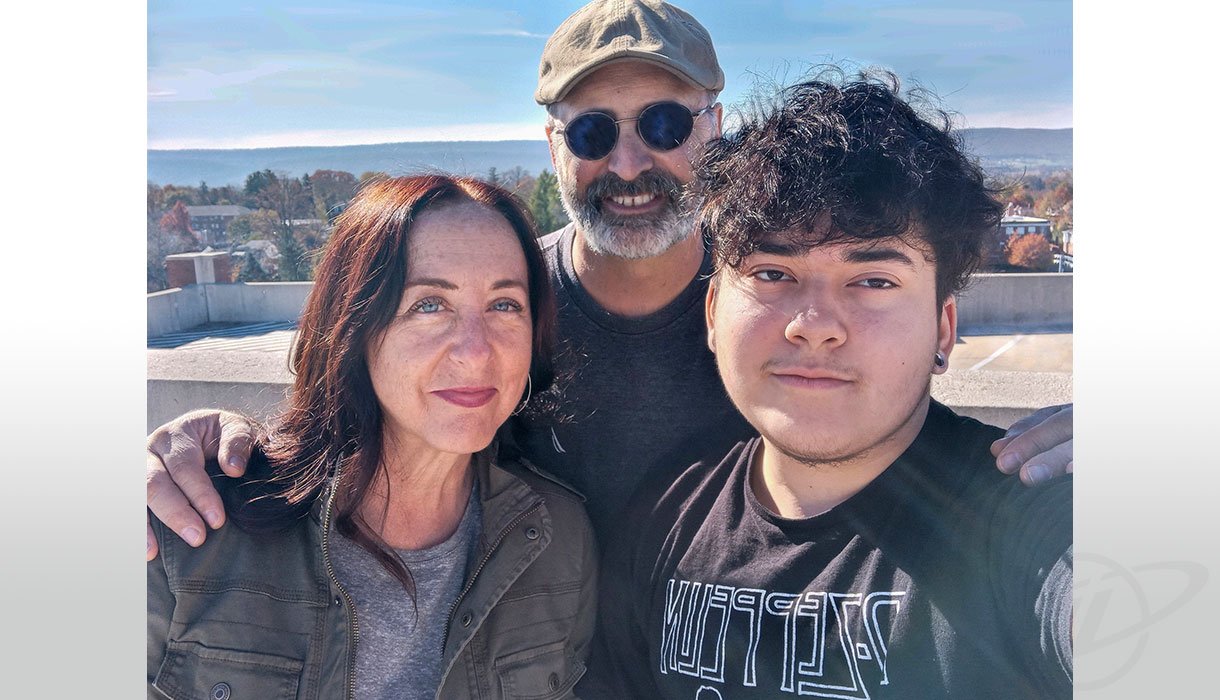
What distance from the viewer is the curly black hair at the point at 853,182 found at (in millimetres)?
1627

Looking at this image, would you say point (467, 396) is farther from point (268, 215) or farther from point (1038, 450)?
point (268, 215)

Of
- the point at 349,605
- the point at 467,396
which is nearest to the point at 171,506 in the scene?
the point at 349,605

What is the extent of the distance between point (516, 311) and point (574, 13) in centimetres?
120

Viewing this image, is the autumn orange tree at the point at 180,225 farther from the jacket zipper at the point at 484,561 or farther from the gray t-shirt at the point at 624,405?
the jacket zipper at the point at 484,561

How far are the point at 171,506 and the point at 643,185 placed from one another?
1428 millimetres

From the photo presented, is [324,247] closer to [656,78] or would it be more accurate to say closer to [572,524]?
[572,524]

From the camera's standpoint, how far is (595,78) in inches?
98.2

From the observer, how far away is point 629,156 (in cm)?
243

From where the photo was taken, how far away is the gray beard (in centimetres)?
243

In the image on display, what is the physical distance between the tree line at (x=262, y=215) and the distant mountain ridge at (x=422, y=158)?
0.11 feet

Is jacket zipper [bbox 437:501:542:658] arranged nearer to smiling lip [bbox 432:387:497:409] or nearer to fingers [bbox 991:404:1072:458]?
smiling lip [bbox 432:387:497:409]

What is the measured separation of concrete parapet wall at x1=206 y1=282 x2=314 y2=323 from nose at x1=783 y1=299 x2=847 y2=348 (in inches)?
71.6

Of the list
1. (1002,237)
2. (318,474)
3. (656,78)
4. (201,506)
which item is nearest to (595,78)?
(656,78)

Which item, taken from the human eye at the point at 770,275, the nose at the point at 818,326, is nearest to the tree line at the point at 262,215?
the human eye at the point at 770,275
